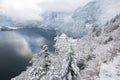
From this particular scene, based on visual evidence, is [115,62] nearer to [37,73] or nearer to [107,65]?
[107,65]

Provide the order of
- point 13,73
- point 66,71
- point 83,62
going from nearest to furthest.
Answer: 1. point 66,71
2. point 83,62
3. point 13,73

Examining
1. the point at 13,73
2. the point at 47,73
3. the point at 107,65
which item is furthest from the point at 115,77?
the point at 13,73

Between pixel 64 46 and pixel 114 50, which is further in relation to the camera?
pixel 114 50

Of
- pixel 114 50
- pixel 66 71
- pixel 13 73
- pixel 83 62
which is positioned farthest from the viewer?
pixel 13 73

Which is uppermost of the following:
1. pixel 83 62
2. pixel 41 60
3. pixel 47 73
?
pixel 41 60

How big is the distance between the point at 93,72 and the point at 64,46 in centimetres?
957

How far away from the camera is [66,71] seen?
75.7ft

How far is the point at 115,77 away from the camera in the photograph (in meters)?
25.6

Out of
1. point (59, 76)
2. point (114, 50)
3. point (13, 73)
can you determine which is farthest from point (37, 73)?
point (13, 73)

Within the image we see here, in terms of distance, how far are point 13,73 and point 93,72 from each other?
76.5 meters

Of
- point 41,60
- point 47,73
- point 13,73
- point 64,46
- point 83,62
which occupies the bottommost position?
point 13,73

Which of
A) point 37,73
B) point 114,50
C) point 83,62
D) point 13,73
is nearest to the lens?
point 37,73

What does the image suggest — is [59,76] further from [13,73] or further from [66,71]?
[13,73]

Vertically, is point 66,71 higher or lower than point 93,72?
higher
